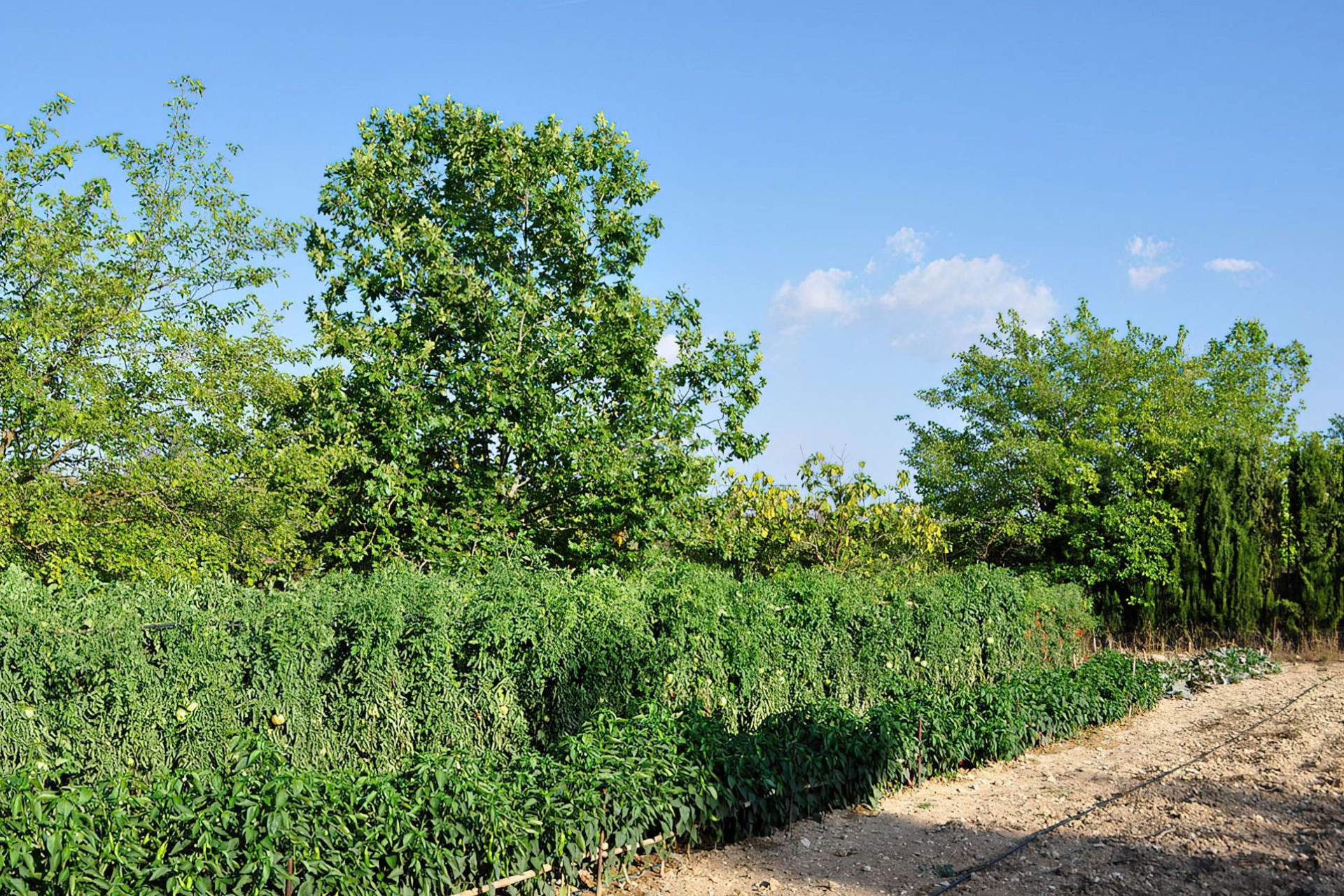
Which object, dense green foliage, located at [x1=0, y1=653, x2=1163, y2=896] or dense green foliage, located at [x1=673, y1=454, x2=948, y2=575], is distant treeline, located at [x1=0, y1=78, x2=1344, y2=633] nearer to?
dense green foliage, located at [x1=673, y1=454, x2=948, y2=575]

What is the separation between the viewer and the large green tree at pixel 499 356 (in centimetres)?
1119

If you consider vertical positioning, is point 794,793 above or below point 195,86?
below

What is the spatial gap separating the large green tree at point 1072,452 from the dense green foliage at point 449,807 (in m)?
10.1

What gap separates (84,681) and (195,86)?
27.7 feet

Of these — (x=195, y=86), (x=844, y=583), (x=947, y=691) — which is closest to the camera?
(x=844, y=583)

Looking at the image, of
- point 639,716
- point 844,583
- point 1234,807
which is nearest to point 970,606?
point 844,583

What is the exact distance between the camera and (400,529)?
38.8 feet

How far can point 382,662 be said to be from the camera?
573 cm

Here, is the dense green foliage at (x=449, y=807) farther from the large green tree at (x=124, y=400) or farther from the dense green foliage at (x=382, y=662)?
the large green tree at (x=124, y=400)

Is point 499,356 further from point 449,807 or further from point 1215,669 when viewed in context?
point 1215,669

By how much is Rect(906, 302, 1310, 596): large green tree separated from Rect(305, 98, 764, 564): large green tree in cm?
624

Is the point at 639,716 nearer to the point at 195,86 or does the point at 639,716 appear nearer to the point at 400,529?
the point at 400,529

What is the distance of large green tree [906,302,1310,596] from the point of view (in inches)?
617

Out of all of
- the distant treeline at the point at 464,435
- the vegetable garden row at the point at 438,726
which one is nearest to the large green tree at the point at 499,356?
the distant treeline at the point at 464,435
